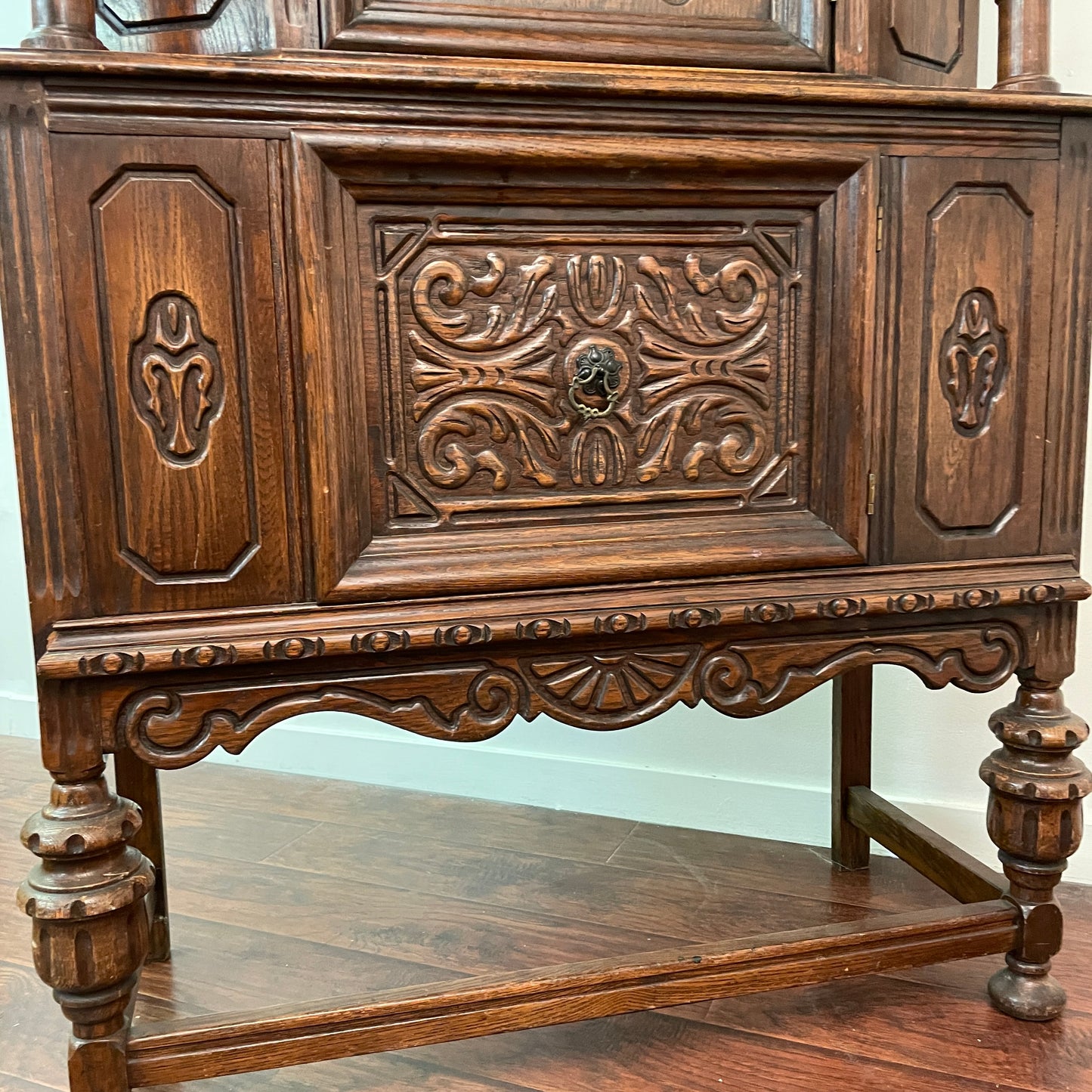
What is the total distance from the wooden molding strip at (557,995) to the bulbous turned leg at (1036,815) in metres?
0.04

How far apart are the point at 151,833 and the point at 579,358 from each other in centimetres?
81

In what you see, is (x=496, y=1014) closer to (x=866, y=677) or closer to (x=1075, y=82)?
(x=866, y=677)

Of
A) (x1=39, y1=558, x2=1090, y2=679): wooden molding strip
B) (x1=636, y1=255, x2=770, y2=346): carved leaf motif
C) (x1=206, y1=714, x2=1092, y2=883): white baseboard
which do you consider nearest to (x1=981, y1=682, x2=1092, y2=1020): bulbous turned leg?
(x1=39, y1=558, x2=1090, y2=679): wooden molding strip

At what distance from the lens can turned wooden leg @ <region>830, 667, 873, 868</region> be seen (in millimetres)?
1459

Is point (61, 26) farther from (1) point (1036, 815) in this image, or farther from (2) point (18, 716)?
(2) point (18, 716)

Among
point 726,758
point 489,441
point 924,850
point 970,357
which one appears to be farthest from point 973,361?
point 726,758

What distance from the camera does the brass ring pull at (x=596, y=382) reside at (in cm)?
92

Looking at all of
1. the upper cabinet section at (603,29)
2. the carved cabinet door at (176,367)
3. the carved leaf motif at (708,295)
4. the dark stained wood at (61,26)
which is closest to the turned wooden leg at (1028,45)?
the upper cabinet section at (603,29)

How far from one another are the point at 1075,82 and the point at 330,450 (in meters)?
1.15

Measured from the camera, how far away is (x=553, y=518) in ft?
3.08

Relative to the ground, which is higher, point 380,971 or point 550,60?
point 550,60

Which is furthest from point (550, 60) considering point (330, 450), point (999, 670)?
point (999, 670)

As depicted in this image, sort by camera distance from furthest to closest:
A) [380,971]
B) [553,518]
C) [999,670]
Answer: [380,971]
[999,670]
[553,518]

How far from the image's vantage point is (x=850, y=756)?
4.85ft
